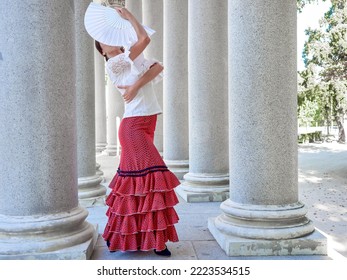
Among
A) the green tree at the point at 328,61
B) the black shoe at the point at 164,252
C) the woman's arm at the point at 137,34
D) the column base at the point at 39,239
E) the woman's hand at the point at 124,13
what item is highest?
the green tree at the point at 328,61

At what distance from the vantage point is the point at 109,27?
12.7 metres

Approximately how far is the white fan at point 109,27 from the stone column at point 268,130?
420 cm

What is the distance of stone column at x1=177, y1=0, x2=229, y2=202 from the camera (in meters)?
24.3

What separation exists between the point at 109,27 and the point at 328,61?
173ft

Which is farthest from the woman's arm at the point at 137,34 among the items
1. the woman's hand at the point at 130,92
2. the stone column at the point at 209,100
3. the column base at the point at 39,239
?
the stone column at the point at 209,100

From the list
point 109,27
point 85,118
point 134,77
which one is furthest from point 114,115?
point 109,27

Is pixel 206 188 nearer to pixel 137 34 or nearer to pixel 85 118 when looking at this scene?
pixel 85 118

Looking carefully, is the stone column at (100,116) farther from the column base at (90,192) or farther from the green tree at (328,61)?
the column base at (90,192)

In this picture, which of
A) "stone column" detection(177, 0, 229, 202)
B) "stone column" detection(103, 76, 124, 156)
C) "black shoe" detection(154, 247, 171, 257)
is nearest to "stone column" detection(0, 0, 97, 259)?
"black shoe" detection(154, 247, 171, 257)

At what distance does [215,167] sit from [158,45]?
1948 cm

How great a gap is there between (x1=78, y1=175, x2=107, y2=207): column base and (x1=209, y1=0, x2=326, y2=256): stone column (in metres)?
10.7

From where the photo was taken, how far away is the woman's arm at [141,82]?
13.4 metres

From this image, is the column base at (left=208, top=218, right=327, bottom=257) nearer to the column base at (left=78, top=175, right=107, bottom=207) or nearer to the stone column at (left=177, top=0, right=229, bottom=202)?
the stone column at (left=177, top=0, right=229, bottom=202)
